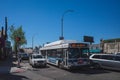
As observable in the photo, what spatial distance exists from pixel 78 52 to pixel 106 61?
320 centimetres

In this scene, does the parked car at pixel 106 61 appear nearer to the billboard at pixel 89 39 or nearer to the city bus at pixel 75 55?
the city bus at pixel 75 55

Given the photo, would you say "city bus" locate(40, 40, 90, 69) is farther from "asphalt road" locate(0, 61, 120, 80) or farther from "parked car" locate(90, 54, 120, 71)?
"parked car" locate(90, 54, 120, 71)

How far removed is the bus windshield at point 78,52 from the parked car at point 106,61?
221 cm

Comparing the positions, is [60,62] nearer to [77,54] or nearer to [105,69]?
[77,54]

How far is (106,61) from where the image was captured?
21.6 meters

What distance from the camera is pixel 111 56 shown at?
70.5 feet

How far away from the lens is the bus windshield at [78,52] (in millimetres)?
20891

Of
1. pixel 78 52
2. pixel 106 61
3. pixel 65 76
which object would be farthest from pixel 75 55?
pixel 65 76

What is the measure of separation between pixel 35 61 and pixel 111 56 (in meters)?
9.95

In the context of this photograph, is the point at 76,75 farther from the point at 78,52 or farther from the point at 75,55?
the point at 78,52

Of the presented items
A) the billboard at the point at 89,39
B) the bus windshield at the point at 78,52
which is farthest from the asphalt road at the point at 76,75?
the billboard at the point at 89,39

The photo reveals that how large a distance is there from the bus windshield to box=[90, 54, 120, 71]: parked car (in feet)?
7.25

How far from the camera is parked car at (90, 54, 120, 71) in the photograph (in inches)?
810

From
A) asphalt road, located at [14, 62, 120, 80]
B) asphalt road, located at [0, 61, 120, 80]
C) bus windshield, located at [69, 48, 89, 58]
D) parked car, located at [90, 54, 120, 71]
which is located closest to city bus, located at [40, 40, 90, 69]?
bus windshield, located at [69, 48, 89, 58]
